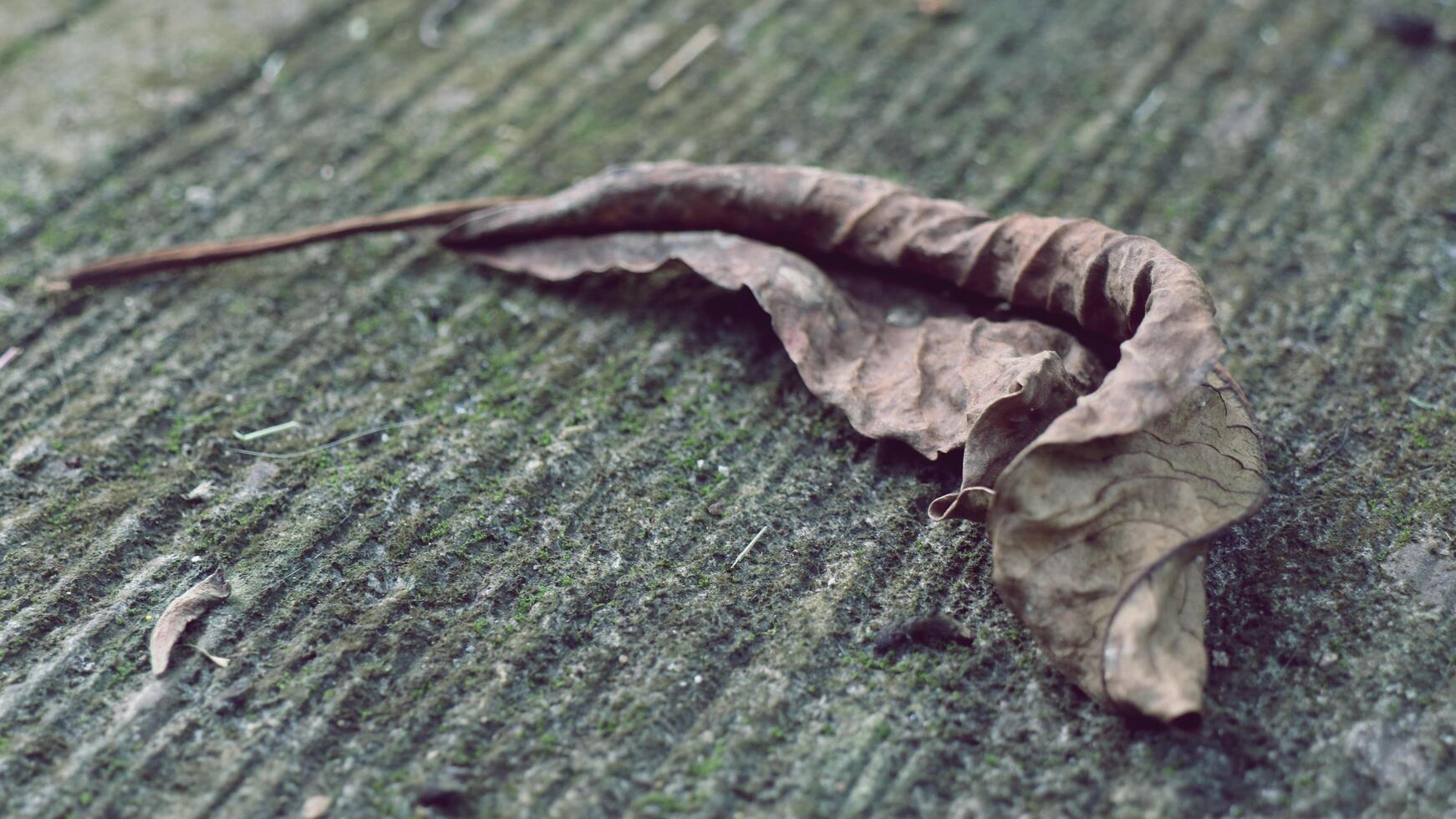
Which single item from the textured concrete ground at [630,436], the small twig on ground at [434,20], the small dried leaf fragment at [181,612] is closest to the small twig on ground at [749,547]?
the textured concrete ground at [630,436]

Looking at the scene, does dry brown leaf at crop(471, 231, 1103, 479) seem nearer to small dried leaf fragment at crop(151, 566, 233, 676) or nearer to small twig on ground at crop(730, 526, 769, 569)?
small twig on ground at crop(730, 526, 769, 569)

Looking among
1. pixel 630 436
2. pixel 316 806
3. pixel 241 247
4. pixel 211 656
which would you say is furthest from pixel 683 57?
pixel 316 806

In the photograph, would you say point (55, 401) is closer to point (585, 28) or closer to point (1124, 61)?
point (585, 28)

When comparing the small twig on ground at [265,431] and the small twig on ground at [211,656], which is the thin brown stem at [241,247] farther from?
the small twig on ground at [211,656]

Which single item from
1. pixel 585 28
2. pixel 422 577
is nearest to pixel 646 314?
pixel 422 577

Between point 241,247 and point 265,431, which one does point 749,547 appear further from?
point 241,247

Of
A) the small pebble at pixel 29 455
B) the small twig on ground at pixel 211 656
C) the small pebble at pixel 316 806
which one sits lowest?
the small pebble at pixel 316 806
